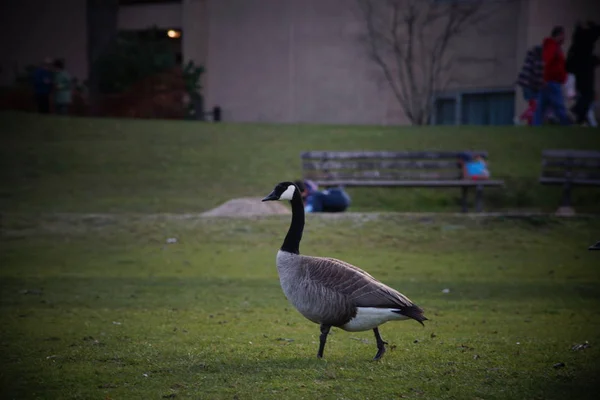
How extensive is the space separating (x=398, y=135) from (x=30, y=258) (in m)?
15.5

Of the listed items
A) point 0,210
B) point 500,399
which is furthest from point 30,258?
point 500,399

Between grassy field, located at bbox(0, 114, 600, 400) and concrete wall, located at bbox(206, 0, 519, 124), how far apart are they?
329 inches

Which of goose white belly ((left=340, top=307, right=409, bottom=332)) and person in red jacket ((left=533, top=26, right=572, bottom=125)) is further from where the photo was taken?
person in red jacket ((left=533, top=26, right=572, bottom=125))

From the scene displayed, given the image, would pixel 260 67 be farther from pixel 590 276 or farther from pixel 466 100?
pixel 590 276

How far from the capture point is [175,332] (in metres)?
10.2

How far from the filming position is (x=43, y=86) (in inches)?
1323

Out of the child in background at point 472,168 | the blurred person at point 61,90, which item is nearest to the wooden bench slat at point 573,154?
the child in background at point 472,168

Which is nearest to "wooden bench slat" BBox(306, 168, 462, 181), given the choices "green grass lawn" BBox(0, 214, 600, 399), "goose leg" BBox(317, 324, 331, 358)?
"green grass lawn" BBox(0, 214, 600, 399)

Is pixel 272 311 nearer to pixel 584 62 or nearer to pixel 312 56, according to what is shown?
pixel 584 62

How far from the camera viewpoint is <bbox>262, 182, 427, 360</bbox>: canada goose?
7.88 meters

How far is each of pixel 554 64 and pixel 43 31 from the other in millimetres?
25736

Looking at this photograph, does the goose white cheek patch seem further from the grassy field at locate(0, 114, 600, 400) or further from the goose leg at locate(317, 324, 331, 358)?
the grassy field at locate(0, 114, 600, 400)

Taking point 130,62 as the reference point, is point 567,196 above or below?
below

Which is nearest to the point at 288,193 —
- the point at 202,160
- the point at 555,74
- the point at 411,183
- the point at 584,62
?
the point at 411,183
